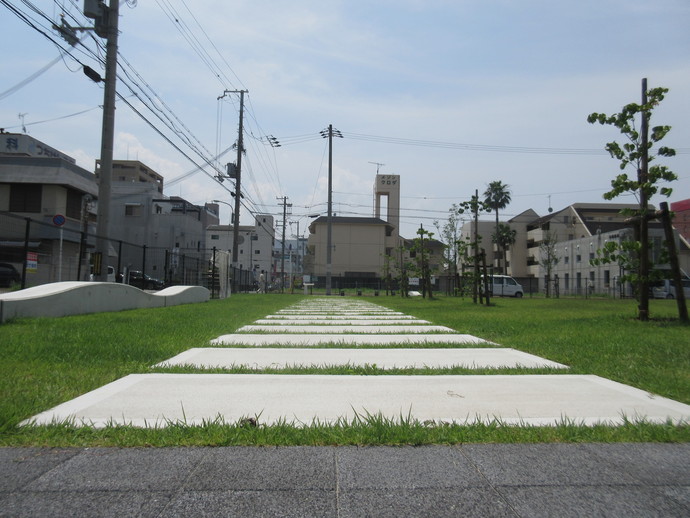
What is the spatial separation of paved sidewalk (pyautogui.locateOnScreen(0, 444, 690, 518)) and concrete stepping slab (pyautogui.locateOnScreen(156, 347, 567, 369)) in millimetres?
2685

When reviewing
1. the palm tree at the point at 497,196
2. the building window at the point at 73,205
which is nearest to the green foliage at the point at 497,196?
the palm tree at the point at 497,196

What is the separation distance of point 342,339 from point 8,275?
1997 centimetres

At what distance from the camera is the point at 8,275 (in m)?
21.9

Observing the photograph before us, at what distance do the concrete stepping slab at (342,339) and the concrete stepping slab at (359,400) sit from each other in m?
2.63

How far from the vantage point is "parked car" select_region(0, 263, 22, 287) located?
21344 millimetres

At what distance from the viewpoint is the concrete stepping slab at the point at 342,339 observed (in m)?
7.59

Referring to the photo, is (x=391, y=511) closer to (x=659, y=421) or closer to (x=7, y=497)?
(x=7, y=497)

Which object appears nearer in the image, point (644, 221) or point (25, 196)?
point (644, 221)

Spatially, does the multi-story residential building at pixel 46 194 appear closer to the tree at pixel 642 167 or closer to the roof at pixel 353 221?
the tree at pixel 642 167

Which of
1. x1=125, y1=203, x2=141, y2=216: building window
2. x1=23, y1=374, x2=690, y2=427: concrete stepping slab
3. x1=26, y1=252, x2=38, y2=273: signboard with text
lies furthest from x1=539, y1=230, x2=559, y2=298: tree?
x1=125, y1=203, x2=141, y2=216: building window

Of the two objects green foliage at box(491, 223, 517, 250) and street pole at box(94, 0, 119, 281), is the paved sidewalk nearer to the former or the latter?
street pole at box(94, 0, 119, 281)

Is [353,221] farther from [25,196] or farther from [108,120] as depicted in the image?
[108,120]

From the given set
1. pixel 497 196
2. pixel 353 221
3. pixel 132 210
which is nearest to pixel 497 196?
pixel 497 196

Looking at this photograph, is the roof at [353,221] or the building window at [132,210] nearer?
the building window at [132,210]
